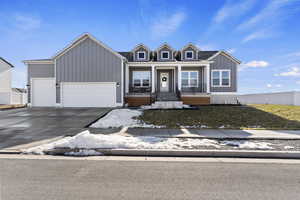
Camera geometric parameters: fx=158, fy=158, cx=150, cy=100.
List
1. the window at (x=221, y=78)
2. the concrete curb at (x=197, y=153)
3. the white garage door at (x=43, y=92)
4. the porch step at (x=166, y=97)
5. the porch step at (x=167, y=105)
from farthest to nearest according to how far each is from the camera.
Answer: the window at (x=221, y=78), the porch step at (x=166, y=97), the white garage door at (x=43, y=92), the porch step at (x=167, y=105), the concrete curb at (x=197, y=153)

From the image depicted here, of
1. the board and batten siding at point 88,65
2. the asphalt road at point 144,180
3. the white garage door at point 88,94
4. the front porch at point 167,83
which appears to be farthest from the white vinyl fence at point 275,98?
the white garage door at point 88,94

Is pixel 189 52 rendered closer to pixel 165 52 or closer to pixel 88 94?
pixel 165 52

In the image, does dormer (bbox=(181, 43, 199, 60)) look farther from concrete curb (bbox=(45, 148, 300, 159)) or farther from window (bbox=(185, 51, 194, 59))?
concrete curb (bbox=(45, 148, 300, 159))

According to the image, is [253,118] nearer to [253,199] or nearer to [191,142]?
[191,142]

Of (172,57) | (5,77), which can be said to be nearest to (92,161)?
(172,57)

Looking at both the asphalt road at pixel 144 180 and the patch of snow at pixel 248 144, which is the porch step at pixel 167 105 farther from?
the asphalt road at pixel 144 180

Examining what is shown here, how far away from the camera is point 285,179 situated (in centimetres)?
336

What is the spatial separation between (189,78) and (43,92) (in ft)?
48.0

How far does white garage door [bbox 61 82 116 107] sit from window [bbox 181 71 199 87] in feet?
24.4

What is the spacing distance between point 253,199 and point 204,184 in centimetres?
81

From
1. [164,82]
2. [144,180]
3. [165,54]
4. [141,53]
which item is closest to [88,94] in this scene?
[141,53]

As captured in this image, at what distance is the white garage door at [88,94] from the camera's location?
572 inches

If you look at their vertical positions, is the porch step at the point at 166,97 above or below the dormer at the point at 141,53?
below

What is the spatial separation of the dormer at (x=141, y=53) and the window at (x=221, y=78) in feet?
24.5
